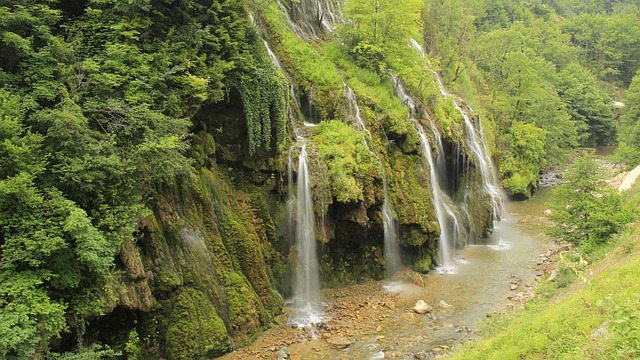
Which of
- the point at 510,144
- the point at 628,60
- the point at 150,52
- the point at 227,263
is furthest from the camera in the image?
the point at 628,60

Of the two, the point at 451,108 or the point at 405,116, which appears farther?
the point at 451,108

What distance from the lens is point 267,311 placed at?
42.6 ft

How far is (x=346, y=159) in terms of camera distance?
51.6 ft

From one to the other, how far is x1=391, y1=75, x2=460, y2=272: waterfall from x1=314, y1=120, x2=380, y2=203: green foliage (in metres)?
5.10

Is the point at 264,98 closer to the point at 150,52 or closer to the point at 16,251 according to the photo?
the point at 150,52

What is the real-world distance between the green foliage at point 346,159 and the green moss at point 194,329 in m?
6.14

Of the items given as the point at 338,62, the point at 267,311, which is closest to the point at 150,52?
the point at 267,311

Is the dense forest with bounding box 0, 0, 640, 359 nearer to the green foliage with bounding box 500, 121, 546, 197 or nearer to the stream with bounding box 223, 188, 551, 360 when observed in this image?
the stream with bounding box 223, 188, 551, 360

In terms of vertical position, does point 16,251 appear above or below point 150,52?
below

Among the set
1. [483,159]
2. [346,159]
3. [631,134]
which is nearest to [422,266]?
[346,159]

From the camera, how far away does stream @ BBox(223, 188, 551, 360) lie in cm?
1179

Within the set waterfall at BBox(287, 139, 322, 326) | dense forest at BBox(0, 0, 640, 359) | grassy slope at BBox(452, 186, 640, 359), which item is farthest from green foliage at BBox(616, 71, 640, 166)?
waterfall at BBox(287, 139, 322, 326)

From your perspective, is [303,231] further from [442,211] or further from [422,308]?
[442,211]

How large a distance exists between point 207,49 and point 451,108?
59.5 feet
